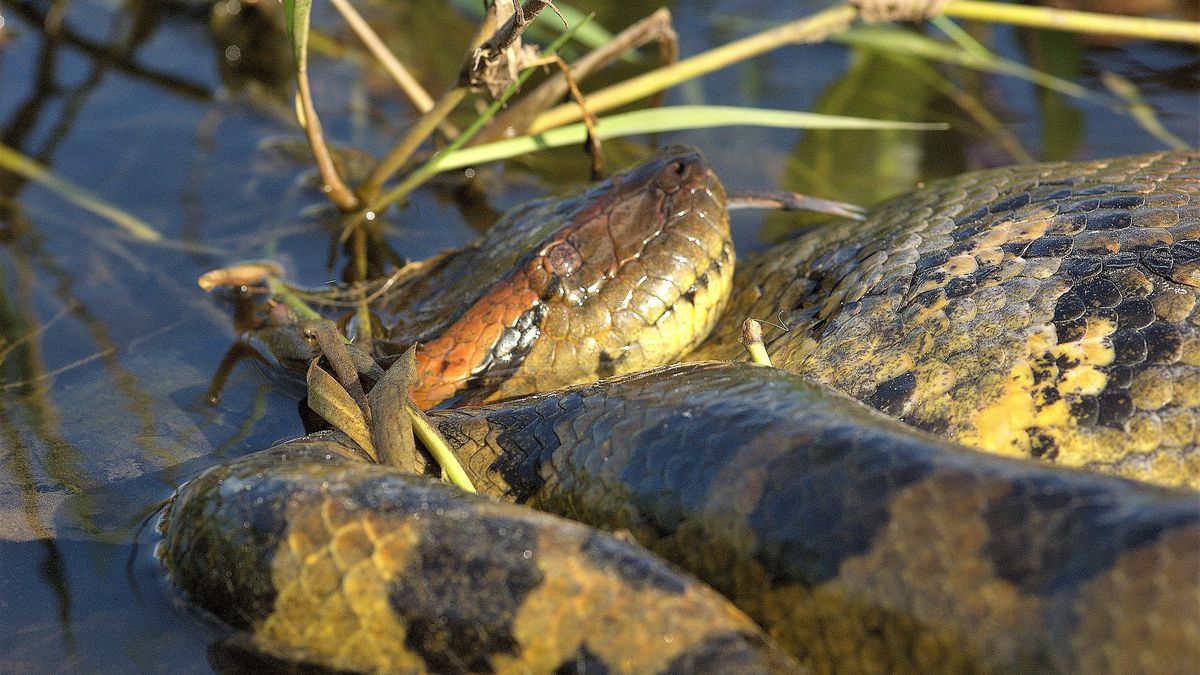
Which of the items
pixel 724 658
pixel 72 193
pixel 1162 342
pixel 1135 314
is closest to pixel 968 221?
pixel 1135 314

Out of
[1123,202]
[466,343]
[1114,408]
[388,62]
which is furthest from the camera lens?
[388,62]

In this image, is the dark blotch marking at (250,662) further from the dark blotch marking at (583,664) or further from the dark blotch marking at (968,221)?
the dark blotch marking at (968,221)

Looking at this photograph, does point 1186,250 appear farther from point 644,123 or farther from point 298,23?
point 298,23

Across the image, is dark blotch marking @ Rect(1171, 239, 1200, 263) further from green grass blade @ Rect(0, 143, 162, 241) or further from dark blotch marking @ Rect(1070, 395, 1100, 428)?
green grass blade @ Rect(0, 143, 162, 241)

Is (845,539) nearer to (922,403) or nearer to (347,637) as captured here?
(922,403)

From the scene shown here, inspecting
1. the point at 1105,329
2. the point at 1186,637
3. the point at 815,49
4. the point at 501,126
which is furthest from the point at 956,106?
the point at 1186,637

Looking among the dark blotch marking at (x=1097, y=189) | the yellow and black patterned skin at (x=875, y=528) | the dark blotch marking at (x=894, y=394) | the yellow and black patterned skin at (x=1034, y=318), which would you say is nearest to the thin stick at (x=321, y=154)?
the yellow and black patterned skin at (x=1034, y=318)
